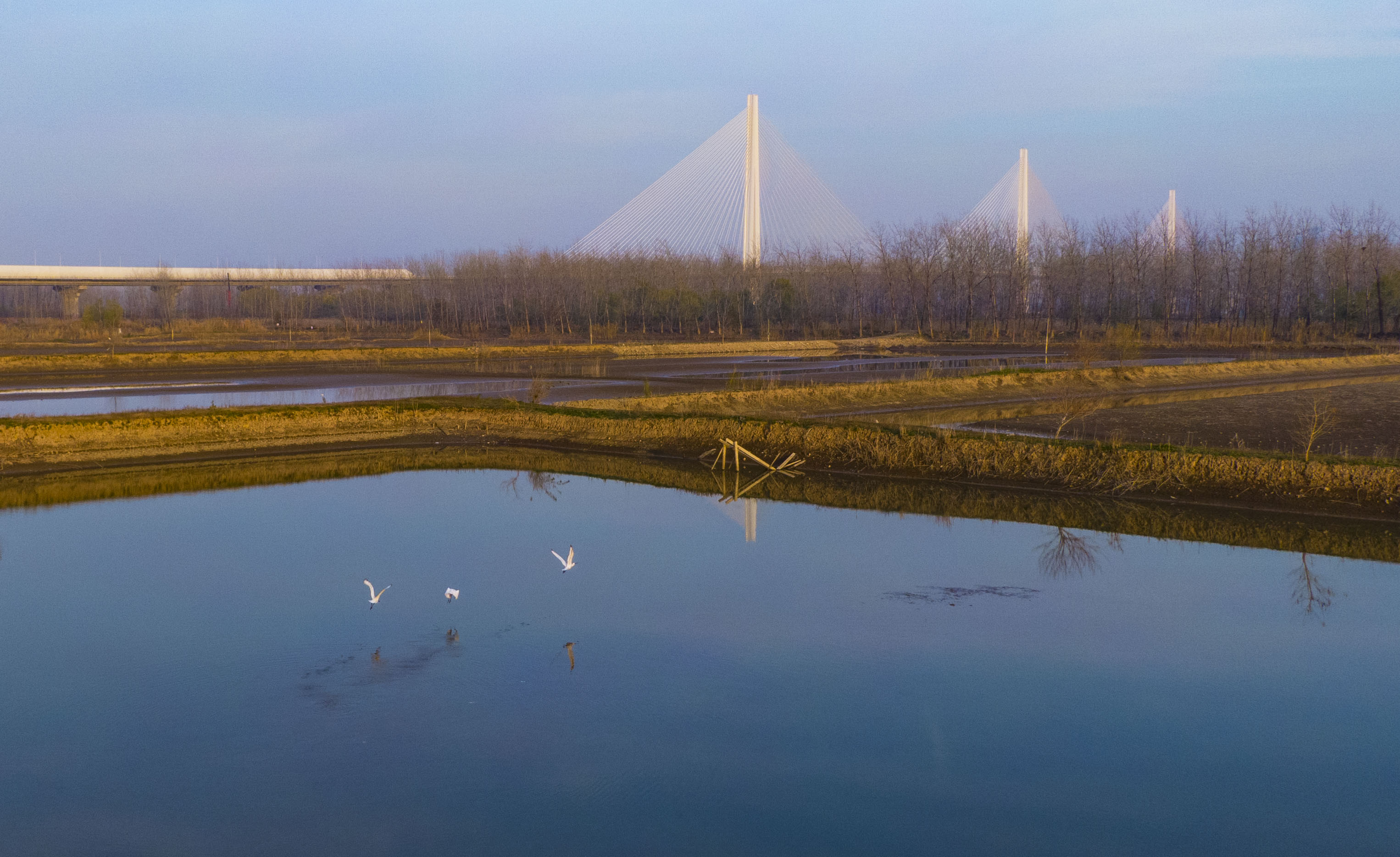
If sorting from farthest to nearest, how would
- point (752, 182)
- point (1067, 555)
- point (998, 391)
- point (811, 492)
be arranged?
point (752, 182), point (998, 391), point (811, 492), point (1067, 555)

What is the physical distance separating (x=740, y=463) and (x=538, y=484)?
3.28 meters

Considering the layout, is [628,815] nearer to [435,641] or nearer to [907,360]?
[435,641]

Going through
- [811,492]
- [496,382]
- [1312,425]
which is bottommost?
[811,492]

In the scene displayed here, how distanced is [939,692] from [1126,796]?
157cm

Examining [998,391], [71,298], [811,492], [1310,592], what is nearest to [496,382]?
[998,391]

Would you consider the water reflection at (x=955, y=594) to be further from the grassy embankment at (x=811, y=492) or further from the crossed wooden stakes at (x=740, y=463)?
the crossed wooden stakes at (x=740, y=463)

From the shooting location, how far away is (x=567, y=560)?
10375mm

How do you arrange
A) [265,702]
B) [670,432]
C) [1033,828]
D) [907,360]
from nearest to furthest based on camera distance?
[1033,828] → [265,702] → [670,432] → [907,360]

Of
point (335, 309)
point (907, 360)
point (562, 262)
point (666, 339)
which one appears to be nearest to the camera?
point (907, 360)

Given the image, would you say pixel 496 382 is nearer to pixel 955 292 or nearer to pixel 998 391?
pixel 998 391

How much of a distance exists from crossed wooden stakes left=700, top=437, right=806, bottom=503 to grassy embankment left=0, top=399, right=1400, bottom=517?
208 millimetres

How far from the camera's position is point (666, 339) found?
54.5m

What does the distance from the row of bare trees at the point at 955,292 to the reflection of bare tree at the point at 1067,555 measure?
1589 inches

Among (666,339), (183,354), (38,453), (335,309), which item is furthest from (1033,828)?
(335,309)
